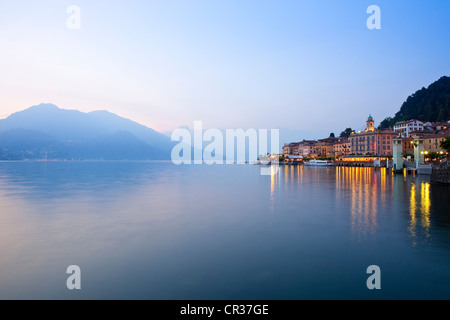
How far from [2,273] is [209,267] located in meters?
7.60

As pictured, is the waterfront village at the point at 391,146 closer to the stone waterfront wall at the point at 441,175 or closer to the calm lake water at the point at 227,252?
the stone waterfront wall at the point at 441,175

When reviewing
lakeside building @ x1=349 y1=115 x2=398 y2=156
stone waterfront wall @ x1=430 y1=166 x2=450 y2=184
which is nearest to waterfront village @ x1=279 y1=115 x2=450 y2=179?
lakeside building @ x1=349 y1=115 x2=398 y2=156

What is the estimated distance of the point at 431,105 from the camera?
435ft

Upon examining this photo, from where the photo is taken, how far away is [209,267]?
11.0 m

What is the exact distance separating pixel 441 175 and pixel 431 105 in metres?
118

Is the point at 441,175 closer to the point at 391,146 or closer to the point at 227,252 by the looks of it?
the point at 227,252

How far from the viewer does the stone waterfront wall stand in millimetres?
38094

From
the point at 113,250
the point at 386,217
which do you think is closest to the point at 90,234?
the point at 113,250

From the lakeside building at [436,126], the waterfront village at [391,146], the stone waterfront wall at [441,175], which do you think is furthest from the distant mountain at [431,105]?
the stone waterfront wall at [441,175]

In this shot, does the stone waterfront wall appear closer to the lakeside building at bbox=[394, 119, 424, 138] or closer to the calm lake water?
the calm lake water

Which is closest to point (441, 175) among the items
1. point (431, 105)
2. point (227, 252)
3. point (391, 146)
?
point (227, 252)

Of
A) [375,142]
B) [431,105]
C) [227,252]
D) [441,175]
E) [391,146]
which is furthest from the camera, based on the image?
[431,105]

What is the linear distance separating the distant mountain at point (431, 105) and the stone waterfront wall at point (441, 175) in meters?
106

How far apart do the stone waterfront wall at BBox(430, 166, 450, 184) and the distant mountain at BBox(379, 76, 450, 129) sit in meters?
A: 106
